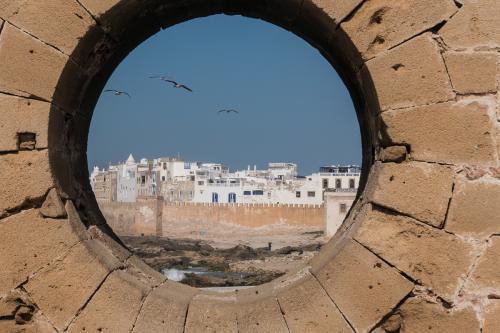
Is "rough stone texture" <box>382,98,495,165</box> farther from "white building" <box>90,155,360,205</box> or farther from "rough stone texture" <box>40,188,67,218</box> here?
"white building" <box>90,155,360,205</box>

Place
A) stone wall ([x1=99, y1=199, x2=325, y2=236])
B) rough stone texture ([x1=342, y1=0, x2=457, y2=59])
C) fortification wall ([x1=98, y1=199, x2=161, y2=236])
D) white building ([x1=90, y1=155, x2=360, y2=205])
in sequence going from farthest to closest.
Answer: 1. white building ([x1=90, y1=155, x2=360, y2=205])
2. stone wall ([x1=99, y1=199, x2=325, y2=236])
3. fortification wall ([x1=98, y1=199, x2=161, y2=236])
4. rough stone texture ([x1=342, y1=0, x2=457, y2=59])

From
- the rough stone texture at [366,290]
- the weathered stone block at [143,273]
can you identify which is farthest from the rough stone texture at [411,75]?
the weathered stone block at [143,273]

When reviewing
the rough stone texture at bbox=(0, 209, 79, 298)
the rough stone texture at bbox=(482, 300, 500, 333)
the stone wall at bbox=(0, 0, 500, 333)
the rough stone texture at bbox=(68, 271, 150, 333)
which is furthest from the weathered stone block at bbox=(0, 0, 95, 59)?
the rough stone texture at bbox=(482, 300, 500, 333)

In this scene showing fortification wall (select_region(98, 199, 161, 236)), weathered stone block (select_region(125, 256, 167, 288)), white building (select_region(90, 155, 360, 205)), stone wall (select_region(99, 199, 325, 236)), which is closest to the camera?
weathered stone block (select_region(125, 256, 167, 288))

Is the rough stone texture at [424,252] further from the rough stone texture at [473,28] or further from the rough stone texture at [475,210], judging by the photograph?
the rough stone texture at [473,28]

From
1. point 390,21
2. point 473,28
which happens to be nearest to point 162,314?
point 390,21

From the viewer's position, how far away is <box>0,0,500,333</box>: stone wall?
3.84m

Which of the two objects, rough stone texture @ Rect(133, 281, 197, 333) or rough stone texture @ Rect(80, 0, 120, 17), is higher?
rough stone texture @ Rect(80, 0, 120, 17)

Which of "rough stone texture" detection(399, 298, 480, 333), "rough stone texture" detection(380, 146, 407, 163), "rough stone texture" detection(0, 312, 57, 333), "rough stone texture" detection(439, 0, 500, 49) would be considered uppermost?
"rough stone texture" detection(439, 0, 500, 49)

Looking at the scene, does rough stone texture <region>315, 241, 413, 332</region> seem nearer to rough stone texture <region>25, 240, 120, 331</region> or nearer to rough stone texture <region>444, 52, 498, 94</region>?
rough stone texture <region>444, 52, 498, 94</region>

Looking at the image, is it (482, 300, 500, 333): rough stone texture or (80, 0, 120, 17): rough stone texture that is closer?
(482, 300, 500, 333): rough stone texture

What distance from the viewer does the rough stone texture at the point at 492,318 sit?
3.83m

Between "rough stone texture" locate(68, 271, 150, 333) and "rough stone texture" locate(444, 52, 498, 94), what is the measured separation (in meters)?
2.18

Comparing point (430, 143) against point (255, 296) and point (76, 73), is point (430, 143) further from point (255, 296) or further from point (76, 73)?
point (76, 73)
